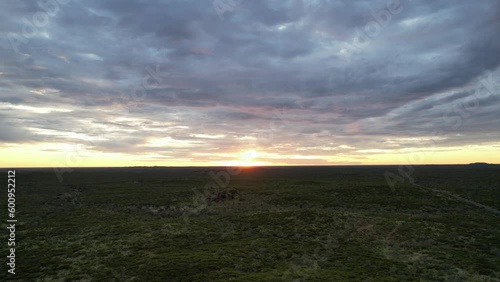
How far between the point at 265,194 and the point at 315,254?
4132 cm

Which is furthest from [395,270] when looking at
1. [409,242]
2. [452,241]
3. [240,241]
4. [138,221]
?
[138,221]

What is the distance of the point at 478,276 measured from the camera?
75.8ft

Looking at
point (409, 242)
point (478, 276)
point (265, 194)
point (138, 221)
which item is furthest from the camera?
point (265, 194)

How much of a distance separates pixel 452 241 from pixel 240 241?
22.9 meters

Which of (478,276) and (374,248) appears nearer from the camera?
(478,276)

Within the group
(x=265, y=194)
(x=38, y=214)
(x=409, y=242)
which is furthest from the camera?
(x=265, y=194)

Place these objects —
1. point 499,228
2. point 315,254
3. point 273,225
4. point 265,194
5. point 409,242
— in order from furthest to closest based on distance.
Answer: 1. point 265,194
2. point 273,225
3. point 499,228
4. point 409,242
5. point 315,254

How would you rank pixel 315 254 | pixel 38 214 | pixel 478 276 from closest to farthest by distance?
pixel 478 276 < pixel 315 254 < pixel 38 214

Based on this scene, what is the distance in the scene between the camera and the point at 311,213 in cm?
4403

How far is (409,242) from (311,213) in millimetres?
14540

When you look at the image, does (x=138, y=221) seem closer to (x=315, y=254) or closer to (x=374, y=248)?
(x=315, y=254)

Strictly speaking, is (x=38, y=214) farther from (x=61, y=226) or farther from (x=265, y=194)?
(x=265, y=194)

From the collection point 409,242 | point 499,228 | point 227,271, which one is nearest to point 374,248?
point 409,242

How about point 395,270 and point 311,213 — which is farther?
point 311,213
